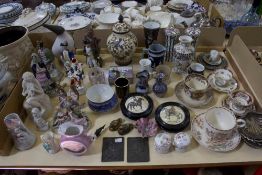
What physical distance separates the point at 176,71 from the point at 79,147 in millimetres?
553

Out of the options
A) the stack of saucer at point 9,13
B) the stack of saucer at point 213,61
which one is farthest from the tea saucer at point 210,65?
the stack of saucer at point 9,13

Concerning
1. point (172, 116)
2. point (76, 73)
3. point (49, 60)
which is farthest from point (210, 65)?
point (49, 60)

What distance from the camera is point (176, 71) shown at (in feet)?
3.54

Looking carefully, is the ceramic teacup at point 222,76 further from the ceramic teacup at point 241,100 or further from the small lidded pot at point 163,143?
the small lidded pot at point 163,143

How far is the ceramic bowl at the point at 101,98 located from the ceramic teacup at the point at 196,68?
0.36 metres

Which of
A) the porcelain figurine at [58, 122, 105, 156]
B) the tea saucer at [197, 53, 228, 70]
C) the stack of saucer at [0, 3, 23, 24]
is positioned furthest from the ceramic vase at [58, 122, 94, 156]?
the stack of saucer at [0, 3, 23, 24]

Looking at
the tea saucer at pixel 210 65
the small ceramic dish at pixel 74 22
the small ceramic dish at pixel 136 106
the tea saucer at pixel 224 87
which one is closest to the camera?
the small ceramic dish at pixel 136 106

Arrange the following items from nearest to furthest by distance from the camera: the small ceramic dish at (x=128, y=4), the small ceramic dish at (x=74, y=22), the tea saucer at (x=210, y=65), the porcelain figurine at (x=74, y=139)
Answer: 1. the porcelain figurine at (x=74, y=139)
2. the tea saucer at (x=210, y=65)
3. the small ceramic dish at (x=74, y=22)
4. the small ceramic dish at (x=128, y=4)

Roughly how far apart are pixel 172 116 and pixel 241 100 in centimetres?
28

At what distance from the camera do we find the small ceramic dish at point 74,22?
4.16 ft

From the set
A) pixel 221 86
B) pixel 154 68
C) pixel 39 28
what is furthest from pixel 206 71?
pixel 39 28

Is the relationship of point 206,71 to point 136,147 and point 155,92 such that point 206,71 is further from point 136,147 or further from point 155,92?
point 136,147

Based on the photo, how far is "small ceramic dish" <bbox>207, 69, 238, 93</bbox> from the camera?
99 centimetres

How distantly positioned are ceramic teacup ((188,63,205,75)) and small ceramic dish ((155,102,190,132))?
0.20 meters
